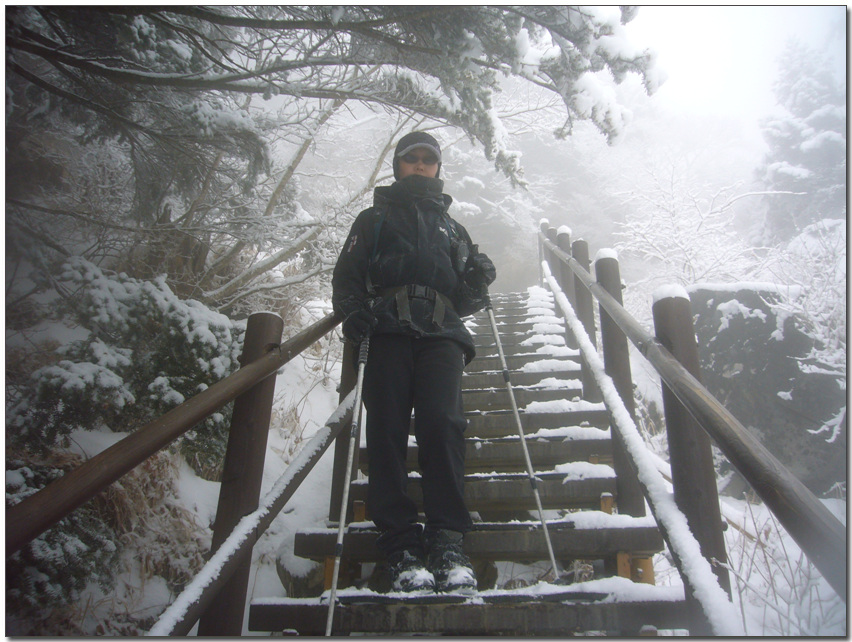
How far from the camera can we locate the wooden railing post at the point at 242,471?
5.58 ft

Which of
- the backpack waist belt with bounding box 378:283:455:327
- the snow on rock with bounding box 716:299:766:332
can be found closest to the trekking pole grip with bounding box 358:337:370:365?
the backpack waist belt with bounding box 378:283:455:327

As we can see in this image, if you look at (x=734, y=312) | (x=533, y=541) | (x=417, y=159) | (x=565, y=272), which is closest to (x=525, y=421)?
(x=533, y=541)

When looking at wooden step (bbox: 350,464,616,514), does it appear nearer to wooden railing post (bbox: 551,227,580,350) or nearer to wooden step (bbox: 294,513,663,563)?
wooden step (bbox: 294,513,663,563)

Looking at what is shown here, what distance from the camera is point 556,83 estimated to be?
3246 millimetres

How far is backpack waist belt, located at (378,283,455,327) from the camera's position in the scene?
7.13 ft

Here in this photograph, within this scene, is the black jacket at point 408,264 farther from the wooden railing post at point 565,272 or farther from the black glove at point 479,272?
the wooden railing post at point 565,272

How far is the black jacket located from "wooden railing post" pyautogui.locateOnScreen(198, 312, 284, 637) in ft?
1.31

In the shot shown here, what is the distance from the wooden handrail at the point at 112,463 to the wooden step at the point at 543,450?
1.32 metres

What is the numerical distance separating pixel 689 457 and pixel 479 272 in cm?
125

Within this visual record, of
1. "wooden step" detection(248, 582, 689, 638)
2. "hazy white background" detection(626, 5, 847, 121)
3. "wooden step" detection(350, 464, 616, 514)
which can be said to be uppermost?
"hazy white background" detection(626, 5, 847, 121)

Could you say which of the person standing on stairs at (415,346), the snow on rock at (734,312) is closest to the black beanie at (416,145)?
the person standing on stairs at (415,346)

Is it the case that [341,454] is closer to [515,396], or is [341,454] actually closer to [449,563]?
[449,563]

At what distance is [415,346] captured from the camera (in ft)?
7.36

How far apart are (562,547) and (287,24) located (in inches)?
120
